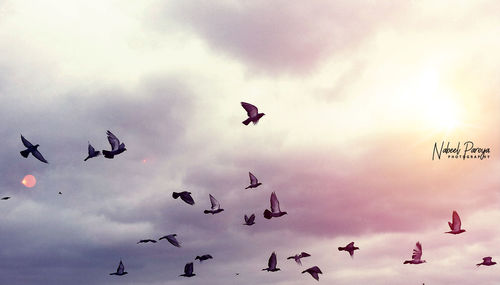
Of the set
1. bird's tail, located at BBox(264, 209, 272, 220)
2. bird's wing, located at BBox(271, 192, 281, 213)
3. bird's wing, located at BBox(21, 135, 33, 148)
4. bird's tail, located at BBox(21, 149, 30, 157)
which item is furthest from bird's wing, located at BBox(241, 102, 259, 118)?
bird's tail, located at BBox(21, 149, 30, 157)

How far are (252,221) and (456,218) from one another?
2630cm

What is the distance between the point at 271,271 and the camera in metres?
67.9

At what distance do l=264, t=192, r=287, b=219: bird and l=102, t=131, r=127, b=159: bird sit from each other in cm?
1931

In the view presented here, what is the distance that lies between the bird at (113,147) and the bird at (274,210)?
Result: 19.3 metres

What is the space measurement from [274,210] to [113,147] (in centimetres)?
2118

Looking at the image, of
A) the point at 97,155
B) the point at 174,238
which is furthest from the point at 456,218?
the point at 97,155

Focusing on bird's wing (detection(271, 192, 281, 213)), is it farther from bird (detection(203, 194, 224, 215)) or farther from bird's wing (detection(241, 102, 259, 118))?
bird's wing (detection(241, 102, 259, 118))

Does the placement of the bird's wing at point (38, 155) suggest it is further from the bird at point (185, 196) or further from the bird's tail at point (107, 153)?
the bird at point (185, 196)

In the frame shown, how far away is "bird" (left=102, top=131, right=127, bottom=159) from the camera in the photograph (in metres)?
57.2

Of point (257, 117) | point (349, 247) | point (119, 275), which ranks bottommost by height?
point (119, 275)

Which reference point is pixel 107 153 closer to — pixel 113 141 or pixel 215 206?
pixel 113 141

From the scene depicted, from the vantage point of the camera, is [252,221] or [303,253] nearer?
[252,221]

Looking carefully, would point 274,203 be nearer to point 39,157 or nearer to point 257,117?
point 257,117

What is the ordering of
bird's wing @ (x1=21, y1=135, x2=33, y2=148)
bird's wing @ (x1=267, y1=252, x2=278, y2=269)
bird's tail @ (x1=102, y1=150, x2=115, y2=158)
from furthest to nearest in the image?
bird's wing @ (x1=267, y1=252, x2=278, y2=269), bird's wing @ (x1=21, y1=135, x2=33, y2=148), bird's tail @ (x1=102, y1=150, x2=115, y2=158)
